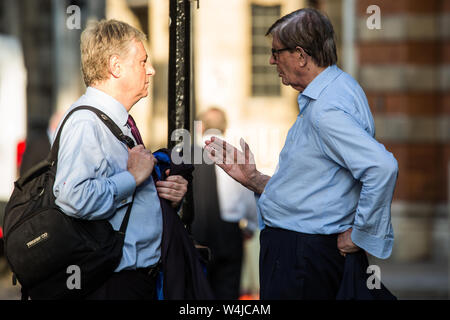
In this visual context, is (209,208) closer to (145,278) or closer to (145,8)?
(145,278)

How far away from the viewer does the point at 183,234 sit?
9.91 feet

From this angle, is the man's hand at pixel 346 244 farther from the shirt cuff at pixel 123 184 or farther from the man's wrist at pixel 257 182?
the shirt cuff at pixel 123 184

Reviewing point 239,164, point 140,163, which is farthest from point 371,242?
point 140,163

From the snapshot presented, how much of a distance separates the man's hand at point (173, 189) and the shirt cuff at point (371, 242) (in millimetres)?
748

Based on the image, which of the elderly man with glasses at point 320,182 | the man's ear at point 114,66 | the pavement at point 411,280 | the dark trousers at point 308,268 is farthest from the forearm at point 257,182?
the pavement at point 411,280

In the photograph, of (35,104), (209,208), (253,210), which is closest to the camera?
(209,208)

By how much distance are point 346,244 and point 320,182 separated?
0.93 ft

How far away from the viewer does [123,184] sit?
2795 millimetres

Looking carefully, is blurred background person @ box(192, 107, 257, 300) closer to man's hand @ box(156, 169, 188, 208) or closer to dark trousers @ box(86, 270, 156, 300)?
man's hand @ box(156, 169, 188, 208)

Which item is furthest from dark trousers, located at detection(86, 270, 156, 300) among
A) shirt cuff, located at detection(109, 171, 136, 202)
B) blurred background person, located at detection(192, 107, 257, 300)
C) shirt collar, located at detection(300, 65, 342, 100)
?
blurred background person, located at detection(192, 107, 257, 300)

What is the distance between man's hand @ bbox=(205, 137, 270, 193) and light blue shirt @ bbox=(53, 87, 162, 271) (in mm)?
547

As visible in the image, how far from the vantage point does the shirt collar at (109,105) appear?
295 cm
